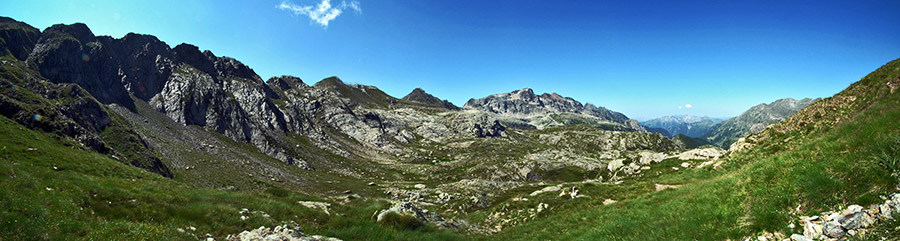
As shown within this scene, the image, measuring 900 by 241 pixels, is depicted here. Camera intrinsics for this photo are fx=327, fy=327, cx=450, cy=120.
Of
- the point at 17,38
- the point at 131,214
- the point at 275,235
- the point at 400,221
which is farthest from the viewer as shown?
the point at 17,38

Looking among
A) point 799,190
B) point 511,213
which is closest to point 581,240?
point 799,190

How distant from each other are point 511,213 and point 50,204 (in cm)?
3406

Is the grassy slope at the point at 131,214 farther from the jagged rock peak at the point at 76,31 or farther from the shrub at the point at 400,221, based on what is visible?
the jagged rock peak at the point at 76,31

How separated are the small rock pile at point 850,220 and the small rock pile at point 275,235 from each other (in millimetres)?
17512

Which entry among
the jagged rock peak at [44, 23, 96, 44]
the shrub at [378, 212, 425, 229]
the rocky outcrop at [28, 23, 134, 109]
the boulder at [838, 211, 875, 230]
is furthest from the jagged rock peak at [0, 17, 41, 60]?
the boulder at [838, 211, 875, 230]

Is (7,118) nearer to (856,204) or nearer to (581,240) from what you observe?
(581,240)

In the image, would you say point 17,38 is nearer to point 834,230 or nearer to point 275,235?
point 275,235

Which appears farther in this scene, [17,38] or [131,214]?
[17,38]

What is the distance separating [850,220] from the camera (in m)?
7.41

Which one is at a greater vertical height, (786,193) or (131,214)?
(786,193)

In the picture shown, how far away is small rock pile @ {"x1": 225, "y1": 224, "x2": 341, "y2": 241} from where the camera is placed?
49.9 feet

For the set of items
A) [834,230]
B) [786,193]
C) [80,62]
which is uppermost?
[80,62]

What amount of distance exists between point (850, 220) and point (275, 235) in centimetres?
1944

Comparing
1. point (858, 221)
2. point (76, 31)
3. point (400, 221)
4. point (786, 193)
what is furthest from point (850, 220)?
point (76, 31)
